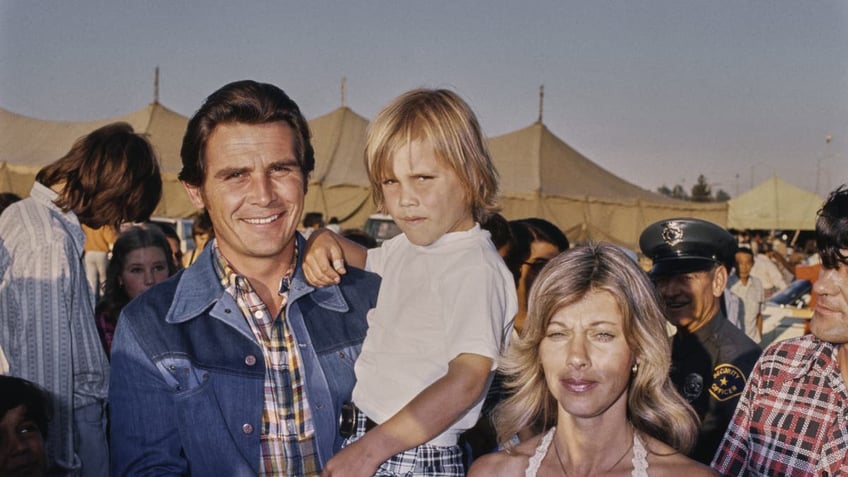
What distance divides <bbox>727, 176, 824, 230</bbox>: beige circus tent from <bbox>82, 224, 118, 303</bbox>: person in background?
3230 cm

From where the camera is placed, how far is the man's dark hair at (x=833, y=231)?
2.68 meters

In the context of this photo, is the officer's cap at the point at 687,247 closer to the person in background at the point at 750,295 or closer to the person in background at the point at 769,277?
the person in background at the point at 750,295

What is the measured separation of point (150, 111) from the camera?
24531 mm

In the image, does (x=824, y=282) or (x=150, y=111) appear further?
(x=150, y=111)

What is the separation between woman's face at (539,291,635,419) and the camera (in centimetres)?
238

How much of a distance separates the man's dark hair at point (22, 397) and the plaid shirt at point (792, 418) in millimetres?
2775

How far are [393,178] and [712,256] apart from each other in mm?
1977

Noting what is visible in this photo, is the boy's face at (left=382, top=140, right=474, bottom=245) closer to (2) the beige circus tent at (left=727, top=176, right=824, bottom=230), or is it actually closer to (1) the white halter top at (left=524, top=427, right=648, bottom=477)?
(1) the white halter top at (left=524, top=427, right=648, bottom=477)

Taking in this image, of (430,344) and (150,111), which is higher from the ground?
(150,111)

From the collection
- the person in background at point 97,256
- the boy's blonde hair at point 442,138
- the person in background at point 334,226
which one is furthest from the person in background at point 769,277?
the boy's blonde hair at point 442,138

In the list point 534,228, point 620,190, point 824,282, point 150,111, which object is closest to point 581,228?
point 620,190

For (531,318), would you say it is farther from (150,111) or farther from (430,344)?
(150,111)

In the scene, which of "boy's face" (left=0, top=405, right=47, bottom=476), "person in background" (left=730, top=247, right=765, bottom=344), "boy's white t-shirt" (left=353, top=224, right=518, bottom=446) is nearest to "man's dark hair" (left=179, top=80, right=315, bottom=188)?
"boy's white t-shirt" (left=353, top=224, right=518, bottom=446)

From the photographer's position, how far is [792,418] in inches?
109
